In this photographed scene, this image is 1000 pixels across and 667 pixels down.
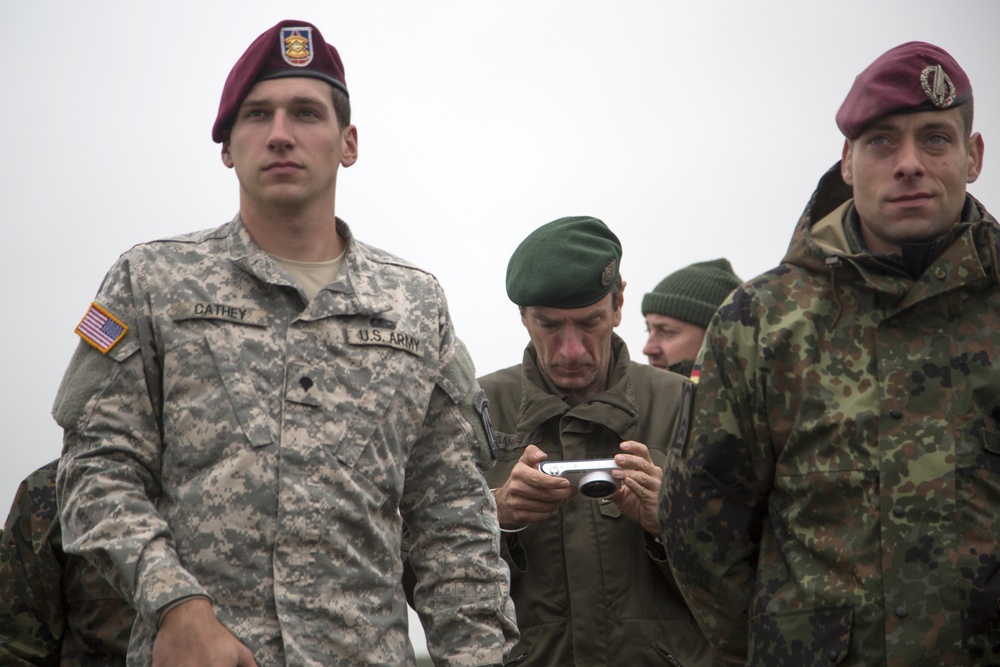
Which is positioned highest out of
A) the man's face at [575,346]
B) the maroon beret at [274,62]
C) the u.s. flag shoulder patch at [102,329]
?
the maroon beret at [274,62]

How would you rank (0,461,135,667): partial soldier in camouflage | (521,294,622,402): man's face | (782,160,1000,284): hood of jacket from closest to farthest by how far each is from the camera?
(782,160,1000,284): hood of jacket < (0,461,135,667): partial soldier in camouflage < (521,294,622,402): man's face

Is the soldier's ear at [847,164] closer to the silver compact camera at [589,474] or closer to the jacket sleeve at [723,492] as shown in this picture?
the jacket sleeve at [723,492]

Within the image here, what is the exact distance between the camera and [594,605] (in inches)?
198

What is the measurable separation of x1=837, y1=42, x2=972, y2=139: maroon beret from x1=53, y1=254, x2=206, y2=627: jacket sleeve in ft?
6.63

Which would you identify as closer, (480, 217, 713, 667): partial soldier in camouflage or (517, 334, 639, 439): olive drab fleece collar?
(480, 217, 713, 667): partial soldier in camouflage

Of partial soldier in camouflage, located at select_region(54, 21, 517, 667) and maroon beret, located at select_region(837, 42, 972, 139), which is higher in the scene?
maroon beret, located at select_region(837, 42, 972, 139)

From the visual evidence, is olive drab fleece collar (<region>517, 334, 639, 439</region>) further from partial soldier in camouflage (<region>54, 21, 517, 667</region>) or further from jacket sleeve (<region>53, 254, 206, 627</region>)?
jacket sleeve (<region>53, 254, 206, 627</region>)

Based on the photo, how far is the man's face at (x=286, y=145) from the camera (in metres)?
3.96

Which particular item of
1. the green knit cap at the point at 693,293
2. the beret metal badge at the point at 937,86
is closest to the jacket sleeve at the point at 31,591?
the beret metal badge at the point at 937,86

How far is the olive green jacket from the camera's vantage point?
500 cm

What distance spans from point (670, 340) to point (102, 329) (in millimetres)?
3984

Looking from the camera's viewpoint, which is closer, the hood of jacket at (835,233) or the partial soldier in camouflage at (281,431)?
the partial soldier in camouflage at (281,431)

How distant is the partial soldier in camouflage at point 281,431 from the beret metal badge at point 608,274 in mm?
1450

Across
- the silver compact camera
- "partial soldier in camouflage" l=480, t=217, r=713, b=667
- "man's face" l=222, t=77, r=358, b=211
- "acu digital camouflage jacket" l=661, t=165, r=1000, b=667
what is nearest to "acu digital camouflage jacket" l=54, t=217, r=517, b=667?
"man's face" l=222, t=77, r=358, b=211
